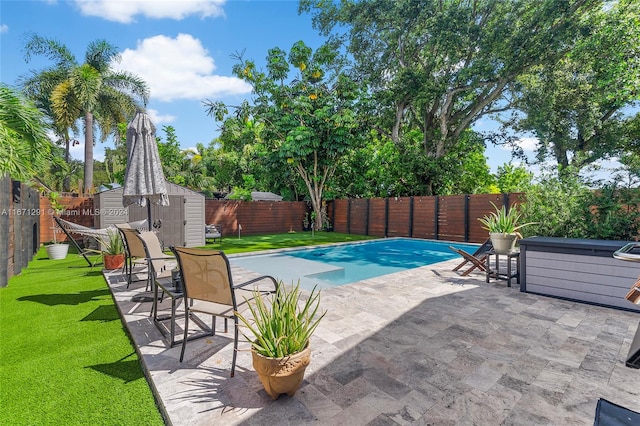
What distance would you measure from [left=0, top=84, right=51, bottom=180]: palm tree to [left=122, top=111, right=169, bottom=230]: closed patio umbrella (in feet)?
5.07

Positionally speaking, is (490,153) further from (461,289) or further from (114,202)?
(114,202)

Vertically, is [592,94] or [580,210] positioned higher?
[592,94]

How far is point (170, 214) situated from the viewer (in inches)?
401

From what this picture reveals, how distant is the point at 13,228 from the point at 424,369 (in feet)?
24.6

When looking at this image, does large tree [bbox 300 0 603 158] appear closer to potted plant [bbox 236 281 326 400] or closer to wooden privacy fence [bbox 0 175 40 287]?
wooden privacy fence [bbox 0 175 40 287]

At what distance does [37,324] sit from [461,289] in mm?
5880

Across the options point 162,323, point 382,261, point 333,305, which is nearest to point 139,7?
point 162,323

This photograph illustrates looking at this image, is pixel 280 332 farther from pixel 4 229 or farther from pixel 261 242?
pixel 261 242

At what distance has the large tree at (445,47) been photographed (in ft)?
43.5

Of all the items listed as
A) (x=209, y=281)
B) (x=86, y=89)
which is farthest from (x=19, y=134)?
(x=86, y=89)

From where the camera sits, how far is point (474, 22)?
14.3m

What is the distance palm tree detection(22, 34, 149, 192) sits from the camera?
1429 centimetres

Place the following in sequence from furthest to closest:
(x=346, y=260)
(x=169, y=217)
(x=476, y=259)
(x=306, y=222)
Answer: (x=306, y=222) < (x=169, y=217) < (x=346, y=260) < (x=476, y=259)

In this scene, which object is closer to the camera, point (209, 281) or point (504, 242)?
point (209, 281)
